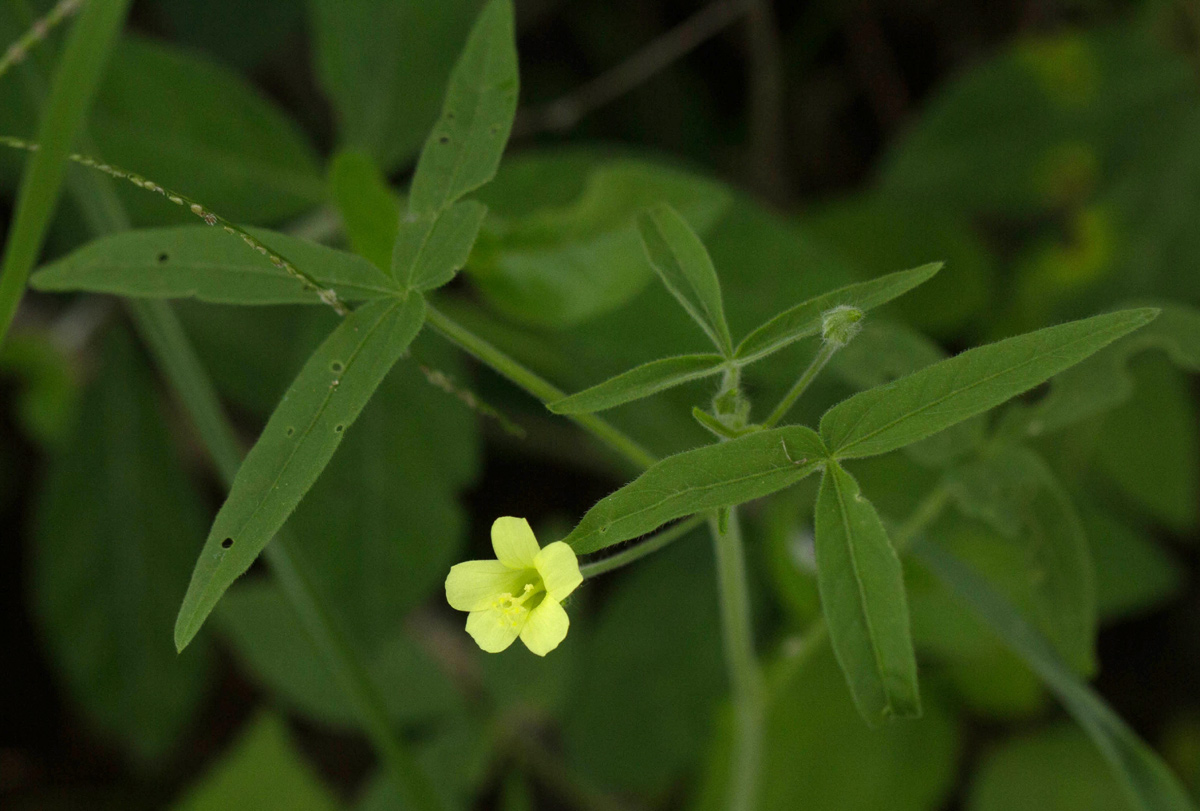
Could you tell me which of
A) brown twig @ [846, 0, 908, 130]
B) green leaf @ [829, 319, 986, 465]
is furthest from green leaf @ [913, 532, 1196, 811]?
brown twig @ [846, 0, 908, 130]

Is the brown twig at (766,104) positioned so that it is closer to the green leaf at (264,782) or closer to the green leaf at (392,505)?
the green leaf at (392,505)

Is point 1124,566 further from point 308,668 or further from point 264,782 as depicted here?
point 264,782

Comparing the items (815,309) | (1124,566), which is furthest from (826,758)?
(815,309)

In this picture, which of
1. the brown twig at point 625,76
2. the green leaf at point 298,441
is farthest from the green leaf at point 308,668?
the green leaf at point 298,441

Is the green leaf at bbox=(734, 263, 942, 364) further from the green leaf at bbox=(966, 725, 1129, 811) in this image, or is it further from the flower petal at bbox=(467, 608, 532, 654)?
the green leaf at bbox=(966, 725, 1129, 811)

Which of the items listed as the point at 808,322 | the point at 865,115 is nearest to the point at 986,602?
the point at 808,322
